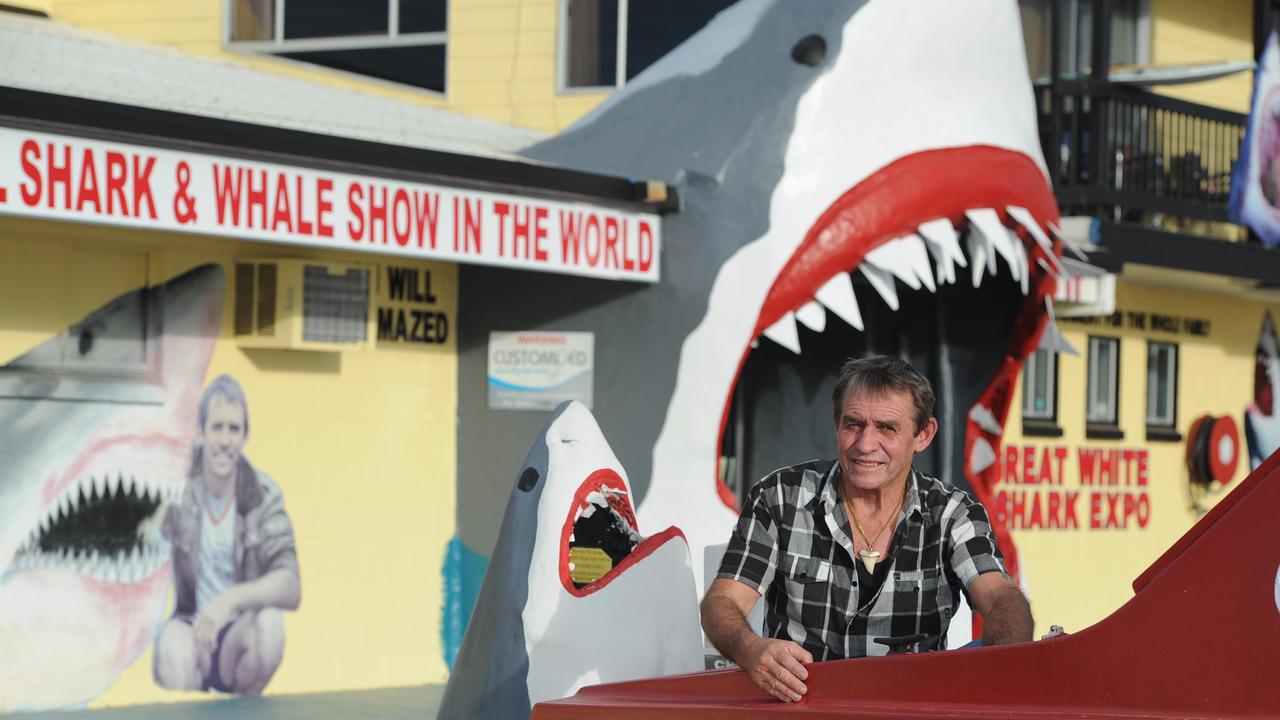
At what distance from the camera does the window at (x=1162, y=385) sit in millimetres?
16156

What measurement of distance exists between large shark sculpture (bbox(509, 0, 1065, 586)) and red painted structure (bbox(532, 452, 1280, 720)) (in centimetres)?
476

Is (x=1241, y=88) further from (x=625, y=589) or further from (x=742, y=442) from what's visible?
(x=625, y=589)

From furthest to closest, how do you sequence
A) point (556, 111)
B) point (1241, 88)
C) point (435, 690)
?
point (1241, 88), point (556, 111), point (435, 690)

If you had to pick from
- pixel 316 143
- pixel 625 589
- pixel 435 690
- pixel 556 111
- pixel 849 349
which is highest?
pixel 556 111

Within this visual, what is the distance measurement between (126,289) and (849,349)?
4.37 m

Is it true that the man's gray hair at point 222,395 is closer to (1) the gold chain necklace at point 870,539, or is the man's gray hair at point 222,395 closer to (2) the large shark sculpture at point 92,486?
(2) the large shark sculpture at point 92,486

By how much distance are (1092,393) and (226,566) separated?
8.67 m

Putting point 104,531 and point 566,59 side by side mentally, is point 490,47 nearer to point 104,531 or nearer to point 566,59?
point 566,59

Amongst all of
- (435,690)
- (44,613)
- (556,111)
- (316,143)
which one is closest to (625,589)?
(316,143)

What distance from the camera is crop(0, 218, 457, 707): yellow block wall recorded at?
8.62 metres

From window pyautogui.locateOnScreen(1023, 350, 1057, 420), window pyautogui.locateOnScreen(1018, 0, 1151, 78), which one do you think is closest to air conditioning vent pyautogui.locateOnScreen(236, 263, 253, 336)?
window pyautogui.locateOnScreen(1023, 350, 1057, 420)

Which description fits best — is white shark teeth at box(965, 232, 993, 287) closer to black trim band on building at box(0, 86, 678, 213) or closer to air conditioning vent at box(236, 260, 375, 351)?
black trim band on building at box(0, 86, 678, 213)

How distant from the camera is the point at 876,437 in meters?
4.20

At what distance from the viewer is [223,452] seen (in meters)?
8.91
